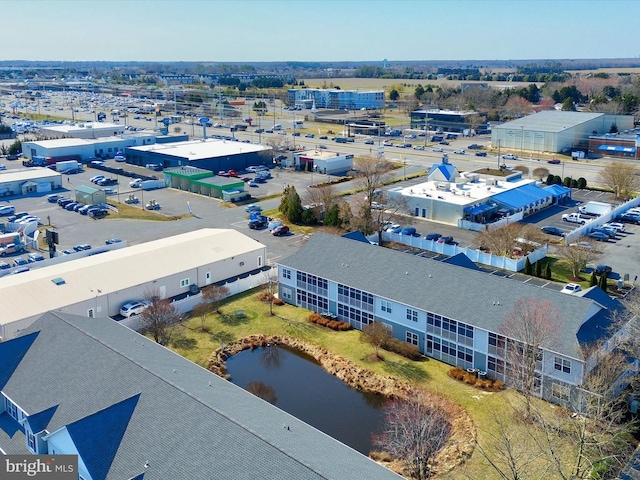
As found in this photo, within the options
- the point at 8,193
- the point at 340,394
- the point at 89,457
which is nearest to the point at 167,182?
the point at 8,193

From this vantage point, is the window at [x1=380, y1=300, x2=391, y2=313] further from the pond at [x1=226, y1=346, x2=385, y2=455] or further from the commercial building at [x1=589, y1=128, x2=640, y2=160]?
the commercial building at [x1=589, y1=128, x2=640, y2=160]

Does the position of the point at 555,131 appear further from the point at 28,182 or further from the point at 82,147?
the point at 28,182

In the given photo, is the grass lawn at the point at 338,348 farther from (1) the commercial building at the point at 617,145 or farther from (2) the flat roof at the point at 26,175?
(1) the commercial building at the point at 617,145

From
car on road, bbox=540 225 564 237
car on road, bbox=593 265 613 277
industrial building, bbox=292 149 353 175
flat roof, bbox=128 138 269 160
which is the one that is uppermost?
flat roof, bbox=128 138 269 160

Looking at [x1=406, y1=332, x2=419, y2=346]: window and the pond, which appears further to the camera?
[x1=406, y1=332, x2=419, y2=346]: window

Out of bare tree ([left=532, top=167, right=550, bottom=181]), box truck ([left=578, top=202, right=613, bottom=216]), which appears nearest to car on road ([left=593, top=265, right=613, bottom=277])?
box truck ([left=578, top=202, right=613, bottom=216])

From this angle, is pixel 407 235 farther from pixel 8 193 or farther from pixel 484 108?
pixel 484 108

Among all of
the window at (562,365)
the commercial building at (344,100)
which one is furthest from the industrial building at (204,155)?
the commercial building at (344,100)
